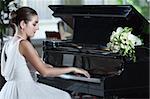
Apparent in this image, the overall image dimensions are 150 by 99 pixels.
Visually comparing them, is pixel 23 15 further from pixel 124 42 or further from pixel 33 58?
pixel 124 42

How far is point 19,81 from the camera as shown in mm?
2742

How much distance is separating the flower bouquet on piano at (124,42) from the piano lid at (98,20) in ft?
0.40

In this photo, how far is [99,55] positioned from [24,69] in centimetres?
99

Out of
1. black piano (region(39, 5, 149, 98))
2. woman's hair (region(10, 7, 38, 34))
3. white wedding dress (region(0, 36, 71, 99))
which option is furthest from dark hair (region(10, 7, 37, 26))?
black piano (region(39, 5, 149, 98))

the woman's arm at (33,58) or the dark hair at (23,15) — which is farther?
the dark hair at (23,15)

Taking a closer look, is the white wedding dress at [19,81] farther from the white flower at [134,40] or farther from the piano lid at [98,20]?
the piano lid at [98,20]

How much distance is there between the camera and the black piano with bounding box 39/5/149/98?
10.8 ft

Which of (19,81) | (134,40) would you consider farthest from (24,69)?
(134,40)

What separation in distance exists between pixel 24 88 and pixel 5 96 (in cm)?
15

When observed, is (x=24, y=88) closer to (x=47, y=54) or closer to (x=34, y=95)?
(x=34, y=95)

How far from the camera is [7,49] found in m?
2.75

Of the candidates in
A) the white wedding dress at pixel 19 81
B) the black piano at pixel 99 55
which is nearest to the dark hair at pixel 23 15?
the white wedding dress at pixel 19 81

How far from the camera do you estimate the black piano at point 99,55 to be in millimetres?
3301

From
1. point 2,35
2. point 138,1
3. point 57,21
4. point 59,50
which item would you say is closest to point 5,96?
point 59,50
